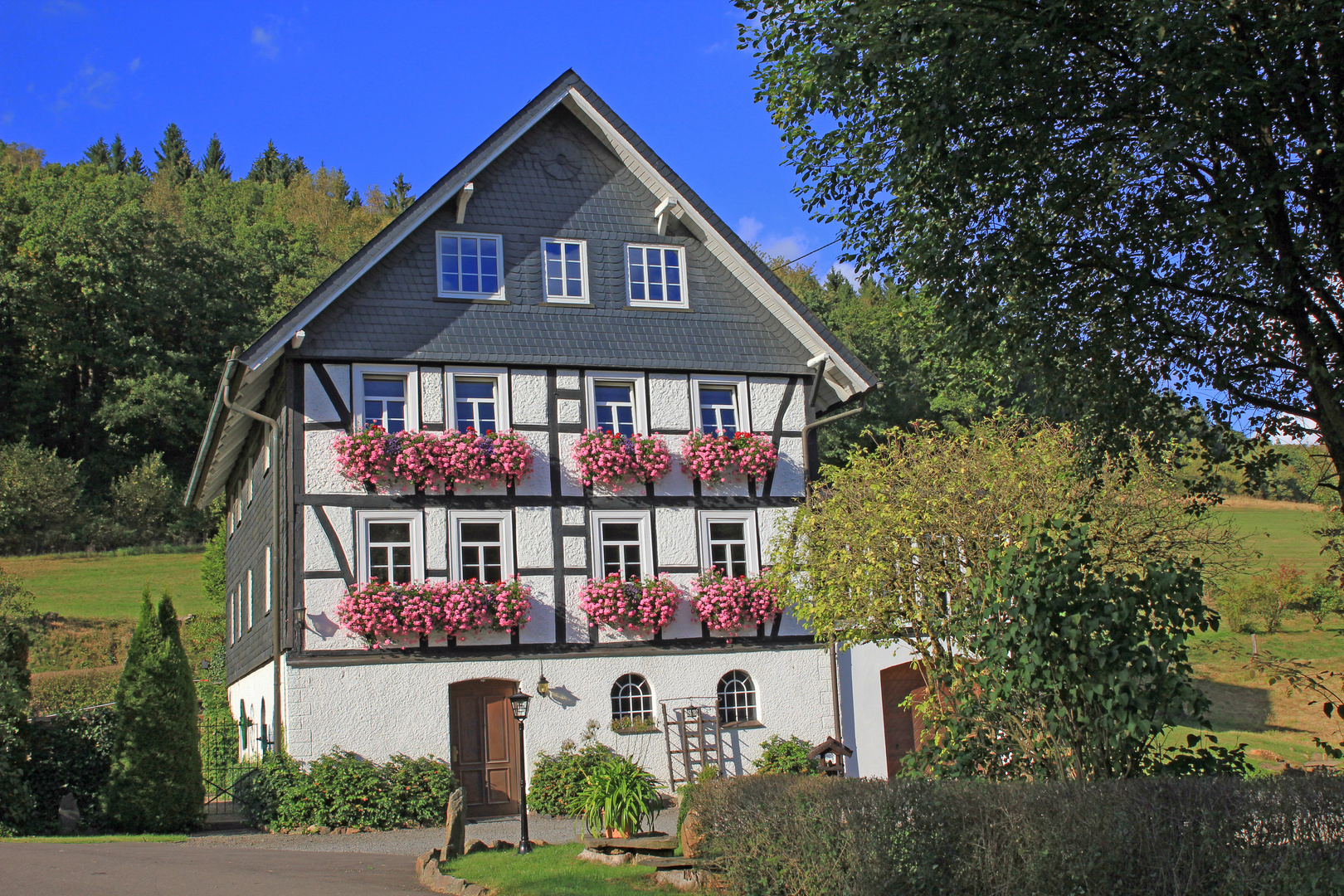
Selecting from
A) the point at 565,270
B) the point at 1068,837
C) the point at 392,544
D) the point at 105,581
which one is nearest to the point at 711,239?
the point at 565,270

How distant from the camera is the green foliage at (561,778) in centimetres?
1789

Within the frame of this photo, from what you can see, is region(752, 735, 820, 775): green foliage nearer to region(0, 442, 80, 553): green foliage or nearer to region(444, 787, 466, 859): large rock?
region(444, 787, 466, 859): large rock

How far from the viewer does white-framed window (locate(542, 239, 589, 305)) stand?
802 inches

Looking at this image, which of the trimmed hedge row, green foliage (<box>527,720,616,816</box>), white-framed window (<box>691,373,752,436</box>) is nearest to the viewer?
the trimmed hedge row

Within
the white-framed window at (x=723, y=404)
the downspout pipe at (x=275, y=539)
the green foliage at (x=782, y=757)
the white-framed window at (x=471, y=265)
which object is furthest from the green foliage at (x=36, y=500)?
the green foliage at (x=782, y=757)

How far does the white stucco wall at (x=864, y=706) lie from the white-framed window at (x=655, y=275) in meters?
7.23

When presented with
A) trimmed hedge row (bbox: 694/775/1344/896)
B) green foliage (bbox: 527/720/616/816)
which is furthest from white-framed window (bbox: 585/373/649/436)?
trimmed hedge row (bbox: 694/775/1344/896)

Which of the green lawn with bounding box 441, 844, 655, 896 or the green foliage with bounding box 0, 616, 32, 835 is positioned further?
the green foliage with bounding box 0, 616, 32, 835

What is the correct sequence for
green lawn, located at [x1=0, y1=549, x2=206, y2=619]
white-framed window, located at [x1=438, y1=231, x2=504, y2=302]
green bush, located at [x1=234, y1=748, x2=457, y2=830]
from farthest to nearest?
green lawn, located at [x1=0, y1=549, x2=206, y2=619]
white-framed window, located at [x1=438, y1=231, x2=504, y2=302]
green bush, located at [x1=234, y1=748, x2=457, y2=830]

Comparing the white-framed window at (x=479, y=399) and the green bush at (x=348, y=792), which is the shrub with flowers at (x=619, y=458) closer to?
the white-framed window at (x=479, y=399)

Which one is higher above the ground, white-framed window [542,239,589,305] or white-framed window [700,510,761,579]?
white-framed window [542,239,589,305]

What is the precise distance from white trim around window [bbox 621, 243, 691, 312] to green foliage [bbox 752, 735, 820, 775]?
311 inches

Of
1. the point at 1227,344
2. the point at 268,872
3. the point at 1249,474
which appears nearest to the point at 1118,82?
the point at 1227,344

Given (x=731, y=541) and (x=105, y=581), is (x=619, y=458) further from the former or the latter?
(x=105, y=581)
